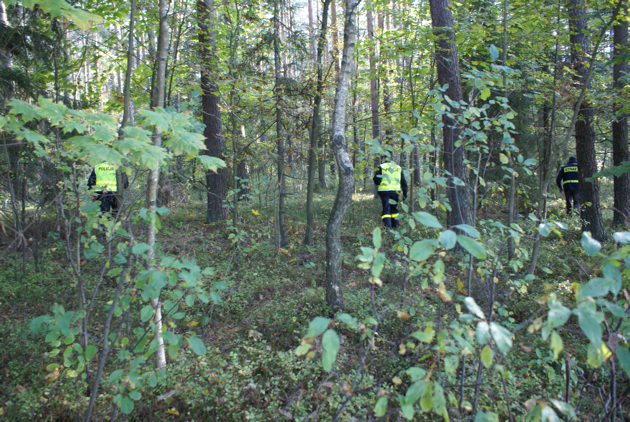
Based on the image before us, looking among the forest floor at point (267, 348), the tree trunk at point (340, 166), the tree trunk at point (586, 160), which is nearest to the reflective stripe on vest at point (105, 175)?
the forest floor at point (267, 348)

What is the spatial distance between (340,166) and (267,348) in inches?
94.5

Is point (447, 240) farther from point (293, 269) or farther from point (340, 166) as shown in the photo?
point (293, 269)

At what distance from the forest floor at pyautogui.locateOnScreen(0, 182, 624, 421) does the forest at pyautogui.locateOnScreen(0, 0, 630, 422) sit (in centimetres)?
3

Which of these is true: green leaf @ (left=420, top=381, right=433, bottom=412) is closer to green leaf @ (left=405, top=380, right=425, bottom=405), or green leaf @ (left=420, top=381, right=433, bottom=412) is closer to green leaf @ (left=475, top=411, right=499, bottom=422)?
green leaf @ (left=405, top=380, right=425, bottom=405)

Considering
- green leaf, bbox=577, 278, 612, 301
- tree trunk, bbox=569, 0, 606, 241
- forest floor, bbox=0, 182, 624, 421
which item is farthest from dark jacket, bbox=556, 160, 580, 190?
green leaf, bbox=577, 278, 612, 301

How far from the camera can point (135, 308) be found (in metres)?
4.40

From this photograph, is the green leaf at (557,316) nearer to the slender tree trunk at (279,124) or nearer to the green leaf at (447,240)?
the green leaf at (447,240)

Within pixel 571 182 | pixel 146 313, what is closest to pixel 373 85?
pixel 571 182

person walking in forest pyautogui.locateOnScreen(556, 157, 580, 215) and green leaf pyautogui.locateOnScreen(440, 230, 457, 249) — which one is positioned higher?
person walking in forest pyautogui.locateOnScreen(556, 157, 580, 215)

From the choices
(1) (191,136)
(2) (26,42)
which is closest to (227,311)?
(1) (191,136)

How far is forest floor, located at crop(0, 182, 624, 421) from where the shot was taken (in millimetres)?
2844

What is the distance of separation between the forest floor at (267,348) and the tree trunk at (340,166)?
399mm

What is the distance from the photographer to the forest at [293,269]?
178 centimetres

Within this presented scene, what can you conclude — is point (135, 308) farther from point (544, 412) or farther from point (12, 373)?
point (544, 412)
